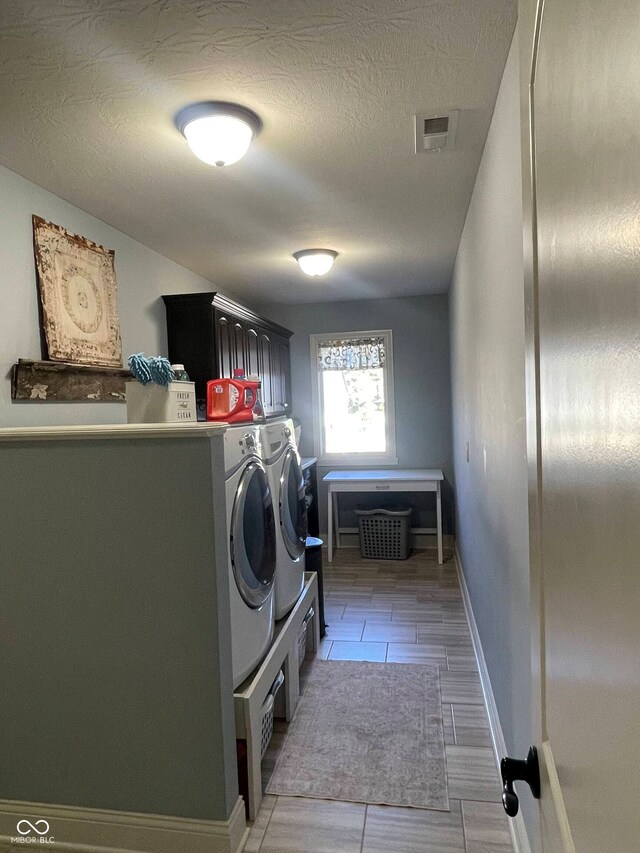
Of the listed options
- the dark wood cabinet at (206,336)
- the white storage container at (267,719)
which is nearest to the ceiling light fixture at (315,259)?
the dark wood cabinet at (206,336)

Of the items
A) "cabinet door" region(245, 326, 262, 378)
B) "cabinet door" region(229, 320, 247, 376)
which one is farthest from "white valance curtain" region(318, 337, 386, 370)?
"cabinet door" region(229, 320, 247, 376)

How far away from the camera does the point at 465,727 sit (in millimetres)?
2297

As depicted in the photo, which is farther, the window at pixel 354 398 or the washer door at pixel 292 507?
the window at pixel 354 398

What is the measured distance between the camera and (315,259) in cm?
341

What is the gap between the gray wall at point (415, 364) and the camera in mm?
5109

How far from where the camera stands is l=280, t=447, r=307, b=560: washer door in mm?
2596

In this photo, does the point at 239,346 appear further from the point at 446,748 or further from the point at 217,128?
the point at 446,748

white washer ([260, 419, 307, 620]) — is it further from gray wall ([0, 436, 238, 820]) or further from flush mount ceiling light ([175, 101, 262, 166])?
flush mount ceiling light ([175, 101, 262, 166])

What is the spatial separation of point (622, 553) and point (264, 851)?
1842 mm

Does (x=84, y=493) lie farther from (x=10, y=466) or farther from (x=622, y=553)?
(x=622, y=553)

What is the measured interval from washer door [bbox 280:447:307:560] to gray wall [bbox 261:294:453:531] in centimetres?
237

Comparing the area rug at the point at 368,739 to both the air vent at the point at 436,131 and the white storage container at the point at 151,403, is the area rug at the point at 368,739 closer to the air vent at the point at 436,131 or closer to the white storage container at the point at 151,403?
the white storage container at the point at 151,403

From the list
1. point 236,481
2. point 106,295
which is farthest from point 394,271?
point 236,481

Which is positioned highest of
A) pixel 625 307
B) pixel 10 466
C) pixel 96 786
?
pixel 625 307
